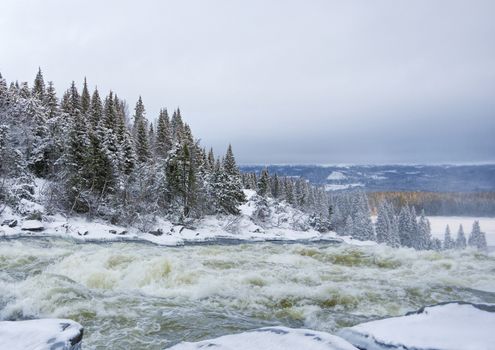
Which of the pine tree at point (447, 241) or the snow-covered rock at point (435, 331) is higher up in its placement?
the snow-covered rock at point (435, 331)

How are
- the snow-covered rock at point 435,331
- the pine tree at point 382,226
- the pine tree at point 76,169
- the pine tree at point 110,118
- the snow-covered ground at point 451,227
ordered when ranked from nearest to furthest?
the snow-covered rock at point 435,331
the pine tree at point 76,169
the pine tree at point 110,118
the snow-covered ground at point 451,227
the pine tree at point 382,226

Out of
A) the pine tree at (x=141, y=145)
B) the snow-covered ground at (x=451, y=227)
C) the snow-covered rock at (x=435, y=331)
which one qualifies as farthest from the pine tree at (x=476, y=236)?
the snow-covered rock at (x=435, y=331)

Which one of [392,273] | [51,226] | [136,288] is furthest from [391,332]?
[51,226]

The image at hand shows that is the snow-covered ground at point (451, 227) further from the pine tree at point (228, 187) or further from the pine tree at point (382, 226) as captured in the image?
the pine tree at point (228, 187)

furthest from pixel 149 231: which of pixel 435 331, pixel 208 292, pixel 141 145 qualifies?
pixel 435 331

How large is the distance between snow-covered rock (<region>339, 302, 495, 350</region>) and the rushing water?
3.75 meters

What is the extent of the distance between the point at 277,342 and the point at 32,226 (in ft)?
106

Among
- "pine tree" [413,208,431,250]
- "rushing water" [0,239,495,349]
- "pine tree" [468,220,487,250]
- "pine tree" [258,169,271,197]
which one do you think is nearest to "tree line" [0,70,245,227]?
"pine tree" [258,169,271,197]

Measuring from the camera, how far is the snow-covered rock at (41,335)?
11.8 feet

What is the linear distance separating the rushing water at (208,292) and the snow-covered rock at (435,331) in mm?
3747

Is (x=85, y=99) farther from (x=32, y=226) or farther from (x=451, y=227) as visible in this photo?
(x=451, y=227)

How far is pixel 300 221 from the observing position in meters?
74.1

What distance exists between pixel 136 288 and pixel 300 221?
214ft

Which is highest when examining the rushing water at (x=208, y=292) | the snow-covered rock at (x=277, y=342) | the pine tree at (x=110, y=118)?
the pine tree at (x=110, y=118)
